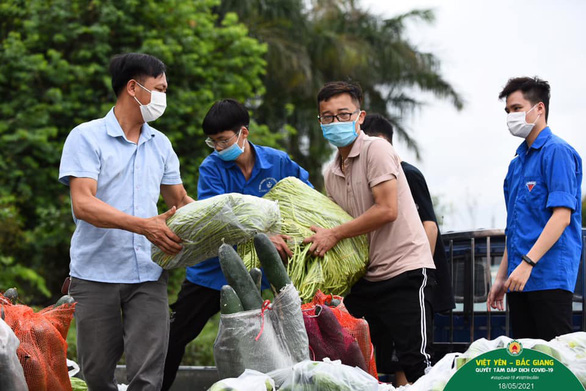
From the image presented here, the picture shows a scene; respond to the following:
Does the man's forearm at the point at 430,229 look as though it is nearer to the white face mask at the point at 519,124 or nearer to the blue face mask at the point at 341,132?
the white face mask at the point at 519,124

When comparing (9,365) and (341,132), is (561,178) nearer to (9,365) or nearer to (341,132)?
(341,132)

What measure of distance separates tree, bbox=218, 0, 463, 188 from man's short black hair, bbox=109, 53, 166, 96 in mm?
11758

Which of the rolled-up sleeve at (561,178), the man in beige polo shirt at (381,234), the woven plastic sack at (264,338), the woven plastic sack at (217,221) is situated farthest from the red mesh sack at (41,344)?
the rolled-up sleeve at (561,178)

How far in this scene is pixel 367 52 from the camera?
20422 mm

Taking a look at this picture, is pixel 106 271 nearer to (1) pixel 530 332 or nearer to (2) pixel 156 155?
(2) pixel 156 155

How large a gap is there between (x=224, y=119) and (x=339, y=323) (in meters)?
1.57

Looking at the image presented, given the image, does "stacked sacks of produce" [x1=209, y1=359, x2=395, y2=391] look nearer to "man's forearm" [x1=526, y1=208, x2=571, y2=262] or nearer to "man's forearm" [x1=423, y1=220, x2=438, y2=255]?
"man's forearm" [x1=526, y1=208, x2=571, y2=262]

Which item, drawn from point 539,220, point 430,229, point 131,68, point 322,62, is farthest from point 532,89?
point 322,62

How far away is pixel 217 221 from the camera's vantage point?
3449 mm

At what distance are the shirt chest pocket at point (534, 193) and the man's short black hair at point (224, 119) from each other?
1660 mm

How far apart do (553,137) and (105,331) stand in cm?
265

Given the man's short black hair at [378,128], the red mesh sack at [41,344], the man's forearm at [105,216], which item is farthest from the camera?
the man's short black hair at [378,128]

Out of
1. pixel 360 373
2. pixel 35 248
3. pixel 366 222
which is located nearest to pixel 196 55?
pixel 35 248

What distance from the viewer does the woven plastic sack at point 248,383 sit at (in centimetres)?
267
